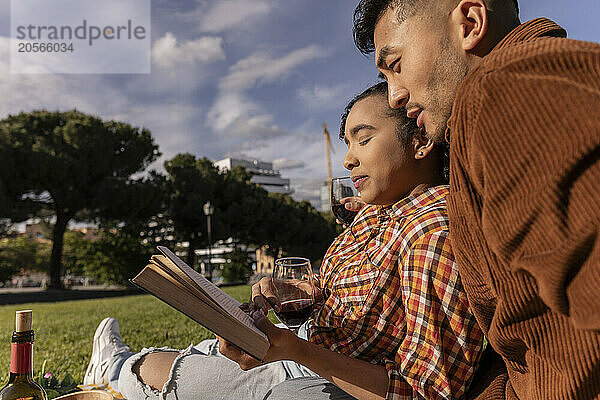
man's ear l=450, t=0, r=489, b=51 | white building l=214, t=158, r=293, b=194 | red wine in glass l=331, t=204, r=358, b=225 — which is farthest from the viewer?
white building l=214, t=158, r=293, b=194

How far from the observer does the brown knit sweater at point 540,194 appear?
69 centimetres

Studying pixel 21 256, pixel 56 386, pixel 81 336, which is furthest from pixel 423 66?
pixel 21 256

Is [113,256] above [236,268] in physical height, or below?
above

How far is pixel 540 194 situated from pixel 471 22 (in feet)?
2.52

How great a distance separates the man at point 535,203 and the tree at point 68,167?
75.7 feet

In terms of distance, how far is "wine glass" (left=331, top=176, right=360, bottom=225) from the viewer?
8.31ft

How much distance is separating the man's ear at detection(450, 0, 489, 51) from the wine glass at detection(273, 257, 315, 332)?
1.17 meters

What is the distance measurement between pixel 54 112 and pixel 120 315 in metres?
18.0

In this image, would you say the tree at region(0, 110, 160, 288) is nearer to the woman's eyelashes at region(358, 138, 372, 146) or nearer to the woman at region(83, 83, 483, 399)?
the woman at region(83, 83, 483, 399)

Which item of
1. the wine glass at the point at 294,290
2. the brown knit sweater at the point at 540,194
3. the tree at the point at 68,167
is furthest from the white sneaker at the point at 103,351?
the tree at the point at 68,167

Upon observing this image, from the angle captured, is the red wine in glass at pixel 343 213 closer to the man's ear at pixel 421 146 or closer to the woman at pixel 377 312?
the woman at pixel 377 312

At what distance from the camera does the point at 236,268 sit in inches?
1120

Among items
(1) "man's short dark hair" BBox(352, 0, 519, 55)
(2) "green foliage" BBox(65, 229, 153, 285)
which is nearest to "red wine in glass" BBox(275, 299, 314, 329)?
(1) "man's short dark hair" BBox(352, 0, 519, 55)

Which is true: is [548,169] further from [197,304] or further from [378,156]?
[378,156]
